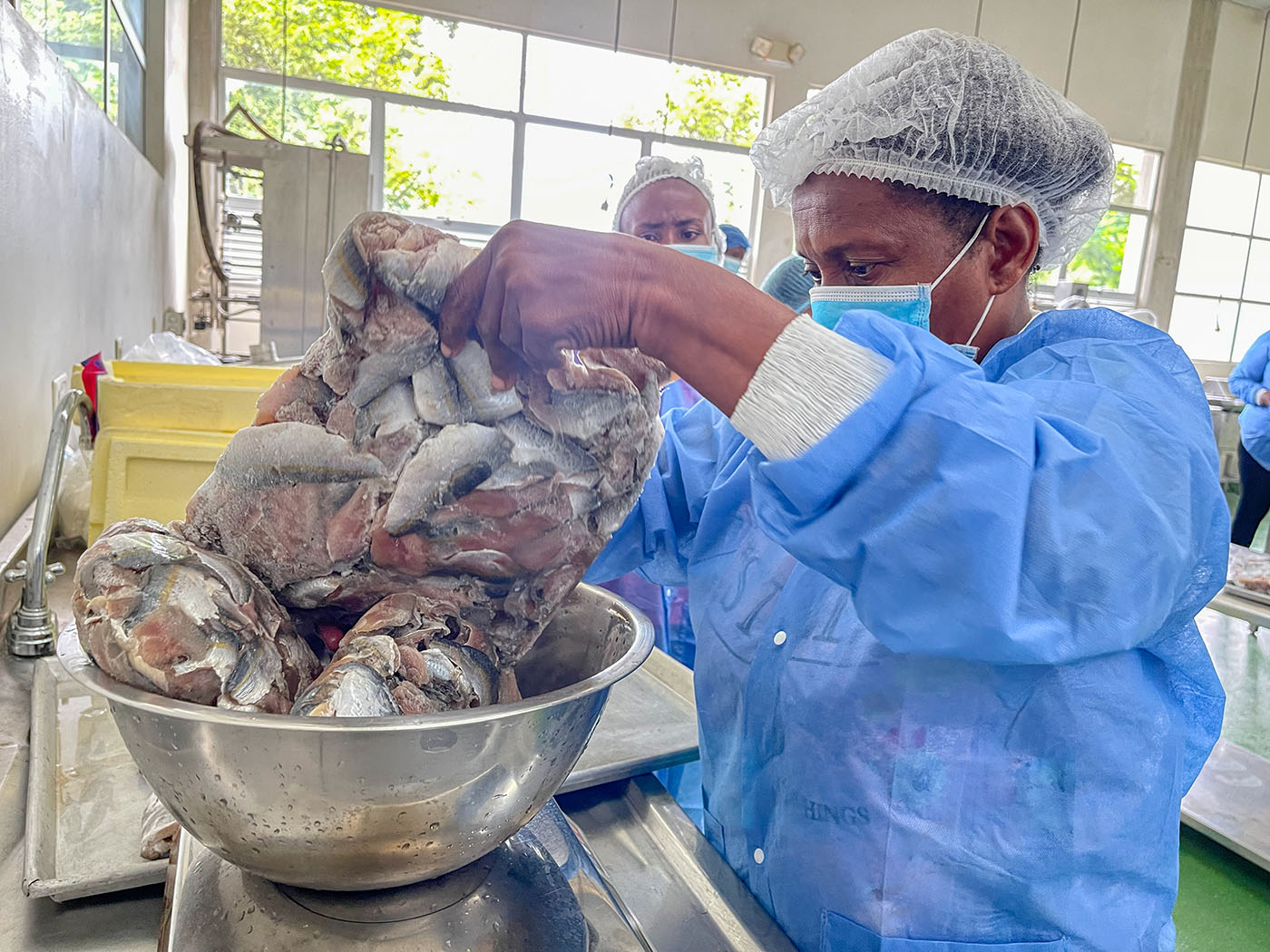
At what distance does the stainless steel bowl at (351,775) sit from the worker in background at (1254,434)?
5431mm

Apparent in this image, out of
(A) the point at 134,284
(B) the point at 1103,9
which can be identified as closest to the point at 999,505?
(A) the point at 134,284

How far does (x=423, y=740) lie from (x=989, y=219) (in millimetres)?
851

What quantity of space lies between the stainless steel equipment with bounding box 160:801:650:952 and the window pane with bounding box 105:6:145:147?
348 centimetres

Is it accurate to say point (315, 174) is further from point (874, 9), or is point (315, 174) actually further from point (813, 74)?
point (874, 9)

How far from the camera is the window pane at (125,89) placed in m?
3.40

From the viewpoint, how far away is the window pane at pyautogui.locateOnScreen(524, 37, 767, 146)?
665 cm

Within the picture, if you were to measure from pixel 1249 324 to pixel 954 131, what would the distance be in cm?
1079

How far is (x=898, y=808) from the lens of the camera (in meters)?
0.83

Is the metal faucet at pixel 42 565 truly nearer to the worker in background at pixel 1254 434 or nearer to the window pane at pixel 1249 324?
the worker in background at pixel 1254 434

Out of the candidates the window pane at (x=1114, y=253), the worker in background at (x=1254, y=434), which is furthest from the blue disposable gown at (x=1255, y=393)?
the window pane at (x=1114, y=253)

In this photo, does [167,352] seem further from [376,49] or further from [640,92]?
[640,92]

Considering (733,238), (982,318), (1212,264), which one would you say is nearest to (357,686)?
(982,318)

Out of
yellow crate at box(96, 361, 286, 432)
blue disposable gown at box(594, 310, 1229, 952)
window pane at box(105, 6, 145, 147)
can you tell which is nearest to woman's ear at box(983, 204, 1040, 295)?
blue disposable gown at box(594, 310, 1229, 952)

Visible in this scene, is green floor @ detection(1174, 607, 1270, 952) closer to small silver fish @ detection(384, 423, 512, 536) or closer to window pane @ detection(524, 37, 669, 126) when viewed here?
small silver fish @ detection(384, 423, 512, 536)
